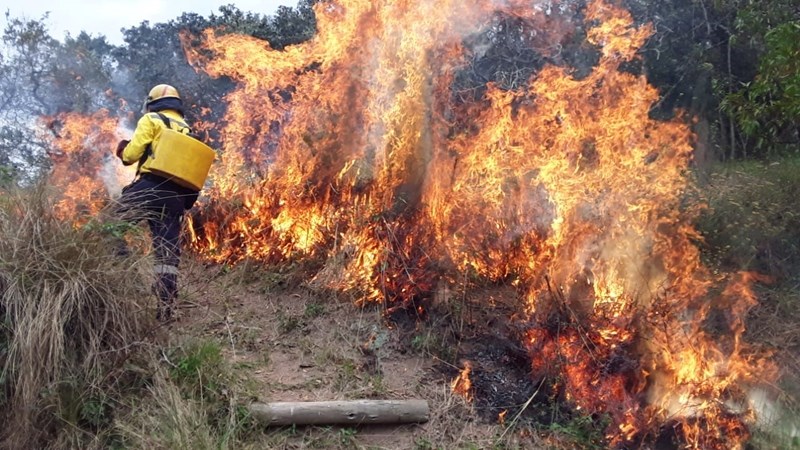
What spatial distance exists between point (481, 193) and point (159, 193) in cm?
310

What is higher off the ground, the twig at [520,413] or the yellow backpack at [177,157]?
the yellow backpack at [177,157]

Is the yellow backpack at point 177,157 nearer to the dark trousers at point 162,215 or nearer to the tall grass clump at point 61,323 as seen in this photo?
the dark trousers at point 162,215

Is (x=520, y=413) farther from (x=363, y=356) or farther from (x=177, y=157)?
(x=177, y=157)

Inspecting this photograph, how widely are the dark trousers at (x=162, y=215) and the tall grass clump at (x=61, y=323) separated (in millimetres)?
401

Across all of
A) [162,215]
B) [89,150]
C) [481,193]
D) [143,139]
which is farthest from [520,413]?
[89,150]

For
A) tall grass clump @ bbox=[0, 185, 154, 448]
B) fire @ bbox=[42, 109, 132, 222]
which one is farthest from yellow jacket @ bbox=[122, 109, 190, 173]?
tall grass clump @ bbox=[0, 185, 154, 448]

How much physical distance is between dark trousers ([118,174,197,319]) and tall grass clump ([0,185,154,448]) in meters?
0.40

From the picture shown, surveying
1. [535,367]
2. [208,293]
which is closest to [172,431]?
[208,293]

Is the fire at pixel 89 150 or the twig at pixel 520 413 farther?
the fire at pixel 89 150

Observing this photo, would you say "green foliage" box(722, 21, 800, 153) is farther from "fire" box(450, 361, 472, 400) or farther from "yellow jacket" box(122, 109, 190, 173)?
"yellow jacket" box(122, 109, 190, 173)

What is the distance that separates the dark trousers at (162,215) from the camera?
526 centimetres

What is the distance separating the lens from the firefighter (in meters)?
5.49

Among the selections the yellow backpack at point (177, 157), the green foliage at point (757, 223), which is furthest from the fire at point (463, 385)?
the green foliage at point (757, 223)

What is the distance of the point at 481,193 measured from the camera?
22.4ft
